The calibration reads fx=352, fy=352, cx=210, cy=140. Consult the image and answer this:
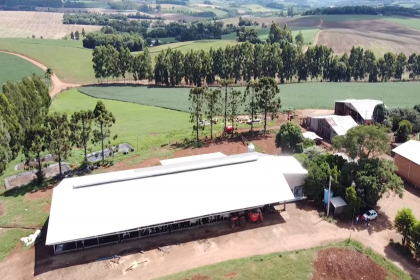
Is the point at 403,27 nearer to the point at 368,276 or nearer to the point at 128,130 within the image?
the point at 128,130

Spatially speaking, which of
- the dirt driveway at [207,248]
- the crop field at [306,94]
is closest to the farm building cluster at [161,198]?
the dirt driveway at [207,248]

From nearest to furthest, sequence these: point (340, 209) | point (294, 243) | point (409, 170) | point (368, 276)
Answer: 1. point (368, 276)
2. point (294, 243)
3. point (340, 209)
4. point (409, 170)

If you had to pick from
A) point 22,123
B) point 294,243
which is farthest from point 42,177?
point 294,243

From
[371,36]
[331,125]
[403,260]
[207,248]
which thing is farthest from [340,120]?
[371,36]

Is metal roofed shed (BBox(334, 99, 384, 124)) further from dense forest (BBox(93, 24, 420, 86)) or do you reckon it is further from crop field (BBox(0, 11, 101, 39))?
crop field (BBox(0, 11, 101, 39))

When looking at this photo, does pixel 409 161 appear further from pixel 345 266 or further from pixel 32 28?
pixel 32 28
